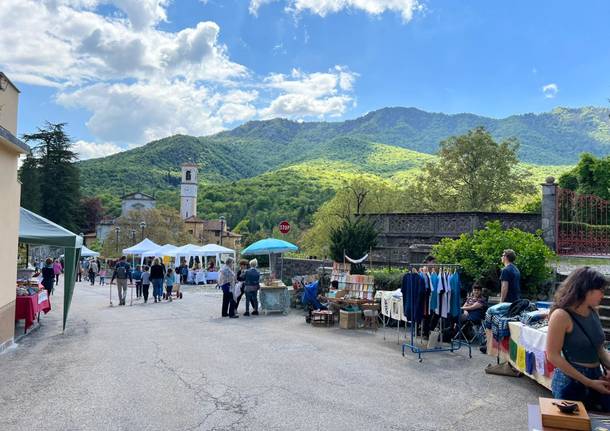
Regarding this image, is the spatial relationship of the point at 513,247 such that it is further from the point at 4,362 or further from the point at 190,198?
the point at 190,198

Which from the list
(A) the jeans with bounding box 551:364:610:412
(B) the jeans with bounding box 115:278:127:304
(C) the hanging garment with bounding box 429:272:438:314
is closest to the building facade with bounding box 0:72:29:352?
(C) the hanging garment with bounding box 429:272:438:314

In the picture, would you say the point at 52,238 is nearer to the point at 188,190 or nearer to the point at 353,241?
the point at 353,241

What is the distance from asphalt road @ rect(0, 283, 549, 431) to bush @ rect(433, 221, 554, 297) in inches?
94.1

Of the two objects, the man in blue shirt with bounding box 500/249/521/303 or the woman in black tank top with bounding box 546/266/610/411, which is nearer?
the woman in black tank top with bounding box 546/266/610/411

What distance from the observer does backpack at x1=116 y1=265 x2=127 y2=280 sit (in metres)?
18.5

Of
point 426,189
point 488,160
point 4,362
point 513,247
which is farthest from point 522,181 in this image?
point 4,362

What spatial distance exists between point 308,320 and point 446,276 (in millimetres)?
4876

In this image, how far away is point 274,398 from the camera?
6410 millimetres

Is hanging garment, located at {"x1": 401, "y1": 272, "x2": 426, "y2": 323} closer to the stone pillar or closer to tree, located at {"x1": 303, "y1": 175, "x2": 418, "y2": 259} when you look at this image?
the stone pillar

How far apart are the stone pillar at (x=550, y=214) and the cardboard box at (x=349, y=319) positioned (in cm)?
628

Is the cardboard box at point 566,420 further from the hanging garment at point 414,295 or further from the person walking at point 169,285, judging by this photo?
the person walking at point 169,285

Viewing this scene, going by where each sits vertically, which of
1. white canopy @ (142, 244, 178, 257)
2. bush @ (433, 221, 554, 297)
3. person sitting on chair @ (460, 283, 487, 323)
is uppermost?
bush @ (433, 221, 554, 297)

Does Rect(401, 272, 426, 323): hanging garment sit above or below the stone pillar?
below

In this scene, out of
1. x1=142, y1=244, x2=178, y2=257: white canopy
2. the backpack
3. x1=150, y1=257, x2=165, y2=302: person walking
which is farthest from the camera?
x1=142, y1=244, x2=178, y2=257: white canopy
